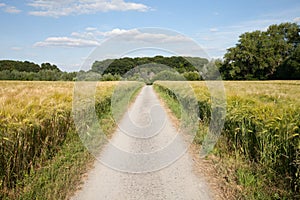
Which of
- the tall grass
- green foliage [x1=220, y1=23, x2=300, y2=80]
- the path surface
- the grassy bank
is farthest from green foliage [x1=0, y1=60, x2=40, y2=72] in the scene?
the tall grass

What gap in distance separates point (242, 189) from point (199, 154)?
2.00 metres

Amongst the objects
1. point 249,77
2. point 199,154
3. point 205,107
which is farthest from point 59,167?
point 249,77

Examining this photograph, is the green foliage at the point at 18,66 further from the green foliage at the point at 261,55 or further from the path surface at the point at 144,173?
the path surface at the point at 144,173

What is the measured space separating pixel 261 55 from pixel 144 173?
67.8 metres

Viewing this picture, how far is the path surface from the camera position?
390 cm

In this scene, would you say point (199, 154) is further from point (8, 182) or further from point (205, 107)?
point (8, 182)

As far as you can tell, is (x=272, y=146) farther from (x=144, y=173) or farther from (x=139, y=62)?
(x=139, y=62)

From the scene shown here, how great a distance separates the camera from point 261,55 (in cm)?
6406

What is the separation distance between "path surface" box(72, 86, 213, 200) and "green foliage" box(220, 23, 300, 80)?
61.6m

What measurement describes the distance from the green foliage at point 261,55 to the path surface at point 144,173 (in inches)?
2425

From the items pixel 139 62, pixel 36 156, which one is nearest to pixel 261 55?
pixel 139 62

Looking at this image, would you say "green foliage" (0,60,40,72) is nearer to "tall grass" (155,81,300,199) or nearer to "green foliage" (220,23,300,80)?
"green foliage" (220,23,300,80)

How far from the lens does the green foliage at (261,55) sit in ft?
209

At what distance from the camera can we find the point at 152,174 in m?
4.73
